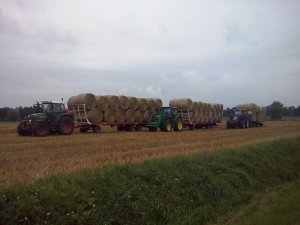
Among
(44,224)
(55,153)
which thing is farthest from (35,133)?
(44,224)

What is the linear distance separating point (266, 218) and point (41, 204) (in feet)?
14.9

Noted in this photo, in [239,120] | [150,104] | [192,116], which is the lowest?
[239,120]

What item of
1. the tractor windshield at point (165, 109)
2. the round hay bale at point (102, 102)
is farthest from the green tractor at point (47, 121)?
the tractor windshield at point (165, 109)

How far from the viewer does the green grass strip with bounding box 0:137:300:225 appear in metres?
7.31

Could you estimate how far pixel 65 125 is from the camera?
81.2 feet

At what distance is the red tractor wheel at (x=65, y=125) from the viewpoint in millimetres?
24359

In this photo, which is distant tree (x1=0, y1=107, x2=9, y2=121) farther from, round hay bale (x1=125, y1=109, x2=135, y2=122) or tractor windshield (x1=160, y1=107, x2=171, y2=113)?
tractor windshield (x1=160, y1=107, x2=171, y2=113)

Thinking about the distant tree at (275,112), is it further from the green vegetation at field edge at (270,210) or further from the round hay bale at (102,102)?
the green vegetation at field edge at (270,210)

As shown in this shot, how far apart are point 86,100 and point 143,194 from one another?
19.2 metres

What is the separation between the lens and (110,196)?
8.23 m

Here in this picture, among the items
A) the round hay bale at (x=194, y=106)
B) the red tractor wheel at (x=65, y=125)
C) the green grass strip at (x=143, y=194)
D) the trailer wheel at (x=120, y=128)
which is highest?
the round hay bale at (x=194, y=106)

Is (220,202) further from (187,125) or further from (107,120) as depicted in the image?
(187,125)

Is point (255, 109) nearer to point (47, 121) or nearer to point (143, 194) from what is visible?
point (47, 121)

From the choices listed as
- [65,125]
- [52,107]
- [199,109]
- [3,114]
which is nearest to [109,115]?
[65,125]
